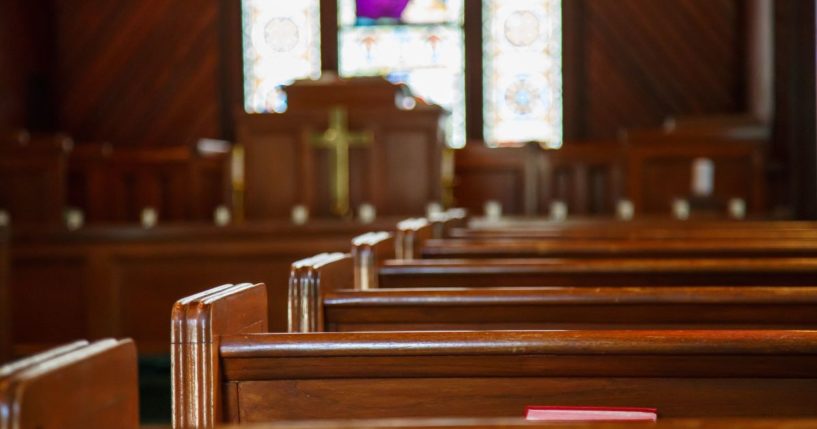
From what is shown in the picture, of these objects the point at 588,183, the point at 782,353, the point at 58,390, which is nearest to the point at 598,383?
the point at 782,353

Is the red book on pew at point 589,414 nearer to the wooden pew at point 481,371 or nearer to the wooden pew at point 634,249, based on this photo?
the wooden pew at point 481,371

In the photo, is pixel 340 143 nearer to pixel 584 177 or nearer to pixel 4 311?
pixel 4 311

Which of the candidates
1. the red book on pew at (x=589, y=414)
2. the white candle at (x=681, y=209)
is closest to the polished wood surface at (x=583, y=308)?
the red book on pew at (x=589, y=414)

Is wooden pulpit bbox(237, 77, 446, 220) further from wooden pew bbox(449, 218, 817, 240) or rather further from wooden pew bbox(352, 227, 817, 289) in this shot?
wooden pew bbox(352, 227, 817, 289)

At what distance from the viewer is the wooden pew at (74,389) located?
92cm

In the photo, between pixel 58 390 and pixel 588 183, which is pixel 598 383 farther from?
pixel 588 183

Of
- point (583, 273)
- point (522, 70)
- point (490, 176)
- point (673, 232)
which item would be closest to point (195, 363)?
point (583, 273)

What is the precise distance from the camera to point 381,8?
10141 millimetres

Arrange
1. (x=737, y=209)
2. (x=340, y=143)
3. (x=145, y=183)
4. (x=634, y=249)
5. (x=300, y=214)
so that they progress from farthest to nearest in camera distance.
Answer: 1. (x=145, y=183)
2. (x=737, y=209)
3. (x=340, y=143)
4. (x=300, y=214)
5. (x=634, y=249)

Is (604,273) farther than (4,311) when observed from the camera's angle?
No

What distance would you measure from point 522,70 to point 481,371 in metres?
8.72

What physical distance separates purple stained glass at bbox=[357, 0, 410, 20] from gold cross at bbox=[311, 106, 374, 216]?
12.6 ft

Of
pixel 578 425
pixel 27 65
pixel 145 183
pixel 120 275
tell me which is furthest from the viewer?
pixel 27 65

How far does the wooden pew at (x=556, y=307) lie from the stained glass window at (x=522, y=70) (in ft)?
25.9
